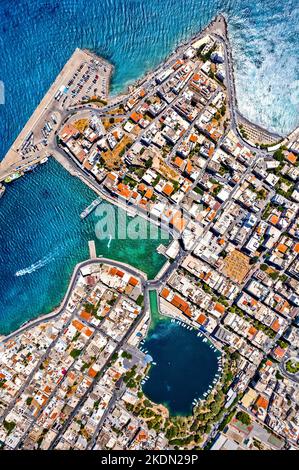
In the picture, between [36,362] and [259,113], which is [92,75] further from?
[36,362]

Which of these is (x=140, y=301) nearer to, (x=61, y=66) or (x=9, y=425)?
(x=9, y=425)

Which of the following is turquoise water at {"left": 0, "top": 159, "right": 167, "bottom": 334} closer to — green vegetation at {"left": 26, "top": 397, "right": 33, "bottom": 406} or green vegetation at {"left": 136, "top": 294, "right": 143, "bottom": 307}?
green vegetation at {"left": 136, "top": 294, "right": 143, "bottom": 307}

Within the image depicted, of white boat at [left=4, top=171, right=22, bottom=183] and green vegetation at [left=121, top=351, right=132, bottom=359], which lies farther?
white boat at [left=4, top=171, right=22, bottom=183]

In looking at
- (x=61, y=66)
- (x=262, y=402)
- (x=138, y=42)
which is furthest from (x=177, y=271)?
(x=61, y=66)

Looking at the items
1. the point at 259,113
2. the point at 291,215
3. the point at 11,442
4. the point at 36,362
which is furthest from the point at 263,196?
the point at 11,442

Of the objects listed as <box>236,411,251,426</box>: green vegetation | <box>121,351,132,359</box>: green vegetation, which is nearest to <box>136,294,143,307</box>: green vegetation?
<box>121,351,132,359</box>: green vegetation

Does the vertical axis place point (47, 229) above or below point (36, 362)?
above
